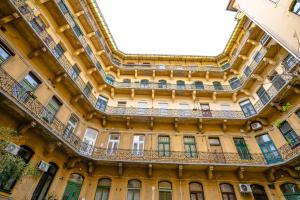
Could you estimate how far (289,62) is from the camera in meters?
11.9

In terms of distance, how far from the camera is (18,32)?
9.47 meters

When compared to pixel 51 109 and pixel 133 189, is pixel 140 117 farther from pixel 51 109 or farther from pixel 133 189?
pixel 51 109

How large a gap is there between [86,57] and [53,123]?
612 cm

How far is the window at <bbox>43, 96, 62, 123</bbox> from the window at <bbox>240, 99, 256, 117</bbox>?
14.4m

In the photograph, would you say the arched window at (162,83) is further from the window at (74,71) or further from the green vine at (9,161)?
the green vine at (9,161)

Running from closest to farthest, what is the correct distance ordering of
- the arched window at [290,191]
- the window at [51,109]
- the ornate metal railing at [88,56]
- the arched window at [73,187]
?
1. the ornate metal railing at [88,56]
2. the window at [51,109]
3. the arched window at [290,191]
4. the arched window at [73,187]

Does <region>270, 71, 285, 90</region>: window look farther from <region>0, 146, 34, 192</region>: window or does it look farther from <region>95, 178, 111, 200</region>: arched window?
<region>0, 146, 34, 192</region>: window

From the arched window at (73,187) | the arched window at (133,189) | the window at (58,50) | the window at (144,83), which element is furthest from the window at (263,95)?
the window at (58,50)

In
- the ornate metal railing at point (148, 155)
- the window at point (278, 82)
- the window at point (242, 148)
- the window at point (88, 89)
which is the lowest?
the ornate metal railing at point (148, 155)

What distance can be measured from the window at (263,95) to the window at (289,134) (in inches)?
77.7

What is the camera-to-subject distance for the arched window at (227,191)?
11.1m

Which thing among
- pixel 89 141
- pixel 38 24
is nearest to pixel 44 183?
pixel 89 141

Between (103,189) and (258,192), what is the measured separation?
32.8 feet

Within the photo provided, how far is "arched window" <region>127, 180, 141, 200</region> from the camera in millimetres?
11148
